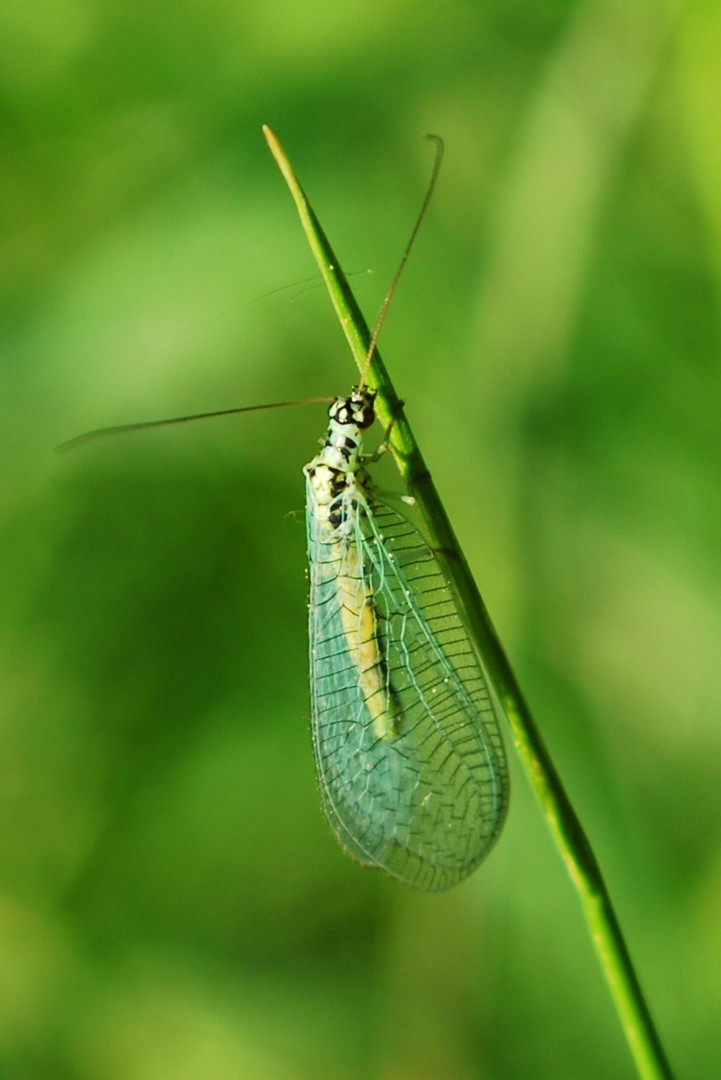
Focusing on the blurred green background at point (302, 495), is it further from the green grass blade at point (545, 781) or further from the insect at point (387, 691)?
the green grass blade at point (545, 781)

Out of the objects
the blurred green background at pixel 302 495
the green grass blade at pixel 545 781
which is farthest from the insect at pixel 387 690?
the blurred green background at pixel 302 495

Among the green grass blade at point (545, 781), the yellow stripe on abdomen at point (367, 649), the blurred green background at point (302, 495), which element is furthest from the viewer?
the blurred green background at point (302, 495)

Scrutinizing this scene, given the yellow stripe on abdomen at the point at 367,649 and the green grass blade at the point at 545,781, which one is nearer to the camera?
the green grass blade at the point at 545,781

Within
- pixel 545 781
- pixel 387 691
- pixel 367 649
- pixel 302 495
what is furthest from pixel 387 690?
pixel 302 495

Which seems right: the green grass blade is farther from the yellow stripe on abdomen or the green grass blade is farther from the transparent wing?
the yellow stripe on abdomen

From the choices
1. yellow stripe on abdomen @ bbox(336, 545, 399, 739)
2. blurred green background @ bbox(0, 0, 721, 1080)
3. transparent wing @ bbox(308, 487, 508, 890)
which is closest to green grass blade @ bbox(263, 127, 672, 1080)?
transparent wing @ bbox(308, 487, 508, 890)

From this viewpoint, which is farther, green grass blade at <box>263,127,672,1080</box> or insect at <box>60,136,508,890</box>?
insect at <box>60,136,508,890</box>
